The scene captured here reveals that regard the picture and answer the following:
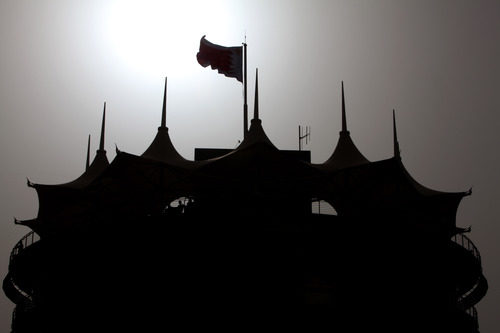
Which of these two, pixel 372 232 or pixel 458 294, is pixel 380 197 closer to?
pixel 372 232

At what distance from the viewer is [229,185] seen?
2241 cm

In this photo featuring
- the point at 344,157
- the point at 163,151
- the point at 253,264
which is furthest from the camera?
the point at 344,157

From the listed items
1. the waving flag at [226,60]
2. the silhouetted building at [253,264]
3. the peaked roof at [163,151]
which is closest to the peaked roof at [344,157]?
the silhouetted building at [253,264]

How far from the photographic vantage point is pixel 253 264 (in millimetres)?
20188

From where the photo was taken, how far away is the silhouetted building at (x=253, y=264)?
19.7m

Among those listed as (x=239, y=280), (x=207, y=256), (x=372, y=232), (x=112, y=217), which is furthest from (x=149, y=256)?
(x=372, y=232)

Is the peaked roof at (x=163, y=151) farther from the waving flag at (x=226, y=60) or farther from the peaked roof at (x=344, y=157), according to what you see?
the peaked roof at (x=344, y=157)

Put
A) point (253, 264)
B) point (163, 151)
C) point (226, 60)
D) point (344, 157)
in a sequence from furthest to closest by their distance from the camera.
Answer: point (226, 60)
point (344, 157)
point (163, 151)
point (253, 264)

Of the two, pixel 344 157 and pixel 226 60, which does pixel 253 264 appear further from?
pixel 226 60

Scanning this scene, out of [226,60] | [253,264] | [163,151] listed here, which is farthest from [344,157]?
[226,60]

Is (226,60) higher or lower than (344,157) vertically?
higher

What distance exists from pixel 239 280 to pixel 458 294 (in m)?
12.1

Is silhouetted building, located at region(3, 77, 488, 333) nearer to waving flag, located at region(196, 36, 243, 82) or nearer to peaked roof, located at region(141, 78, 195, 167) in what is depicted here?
peaked roof, located at region(141, 78, 195, 167)

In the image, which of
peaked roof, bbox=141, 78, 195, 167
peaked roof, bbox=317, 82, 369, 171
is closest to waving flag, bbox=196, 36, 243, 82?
peaked roof, bbox=141, 78, 195, 167
